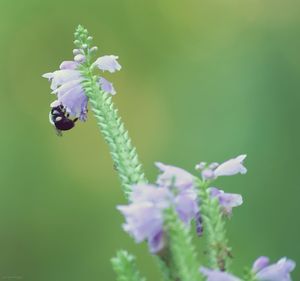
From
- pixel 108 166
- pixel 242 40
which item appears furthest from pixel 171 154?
pixel 242 40

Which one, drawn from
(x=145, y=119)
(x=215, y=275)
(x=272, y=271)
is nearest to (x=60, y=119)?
(x=272, y=271)

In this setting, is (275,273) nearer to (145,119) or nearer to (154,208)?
(154,208)

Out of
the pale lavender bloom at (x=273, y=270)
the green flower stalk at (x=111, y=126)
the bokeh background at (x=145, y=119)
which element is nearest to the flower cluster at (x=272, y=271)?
the pale lavender bloom at (x=273, y=270)

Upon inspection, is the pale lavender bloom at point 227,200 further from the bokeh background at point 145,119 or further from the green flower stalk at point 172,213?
the bokeh background at point 145,119

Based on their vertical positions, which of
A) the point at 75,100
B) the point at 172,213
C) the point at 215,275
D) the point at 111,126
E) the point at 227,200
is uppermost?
the point at 75,100

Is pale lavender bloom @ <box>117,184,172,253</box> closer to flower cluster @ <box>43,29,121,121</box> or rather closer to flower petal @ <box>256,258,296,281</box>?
flower petal @ <box>256,258,296,281</box>

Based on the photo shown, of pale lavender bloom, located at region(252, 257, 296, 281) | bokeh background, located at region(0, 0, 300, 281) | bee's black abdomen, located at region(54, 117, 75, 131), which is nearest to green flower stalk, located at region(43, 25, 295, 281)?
pale lavender bloom, located at region(252, 257, 296, 281)

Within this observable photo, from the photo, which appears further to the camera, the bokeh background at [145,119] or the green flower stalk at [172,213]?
the bokeh background at [145,119]
